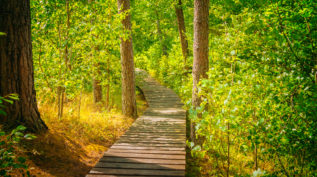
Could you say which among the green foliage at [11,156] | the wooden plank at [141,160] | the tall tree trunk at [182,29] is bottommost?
the wooden plank at [141,160]

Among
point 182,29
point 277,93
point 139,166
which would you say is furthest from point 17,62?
point 182,29

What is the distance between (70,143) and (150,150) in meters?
2.02

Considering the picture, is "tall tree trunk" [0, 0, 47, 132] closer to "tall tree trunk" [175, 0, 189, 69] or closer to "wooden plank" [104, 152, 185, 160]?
"wooden plank" [104, 152, 185, 160]

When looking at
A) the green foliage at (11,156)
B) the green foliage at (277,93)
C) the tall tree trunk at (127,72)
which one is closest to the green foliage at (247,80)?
the green foliage at (277,93)

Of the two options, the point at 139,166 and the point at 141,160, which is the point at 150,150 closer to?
the point at 141,160

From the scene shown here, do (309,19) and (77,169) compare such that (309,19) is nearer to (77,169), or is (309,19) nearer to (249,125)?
(249,125)

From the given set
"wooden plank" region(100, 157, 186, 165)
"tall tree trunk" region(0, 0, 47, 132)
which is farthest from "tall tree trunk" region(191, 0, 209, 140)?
"tall tree trunk" region(0, 0, 47, 132)

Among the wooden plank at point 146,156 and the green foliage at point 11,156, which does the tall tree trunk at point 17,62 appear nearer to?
the wooden plank at point 146,156

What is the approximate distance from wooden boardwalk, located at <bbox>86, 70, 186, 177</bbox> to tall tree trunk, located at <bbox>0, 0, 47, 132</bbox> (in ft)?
5.50

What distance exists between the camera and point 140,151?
445 centimetres

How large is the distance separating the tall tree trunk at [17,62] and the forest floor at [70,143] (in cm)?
49

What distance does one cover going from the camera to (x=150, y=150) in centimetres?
451

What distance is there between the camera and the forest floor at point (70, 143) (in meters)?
3.82

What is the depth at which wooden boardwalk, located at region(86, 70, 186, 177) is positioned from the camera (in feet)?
11.9
